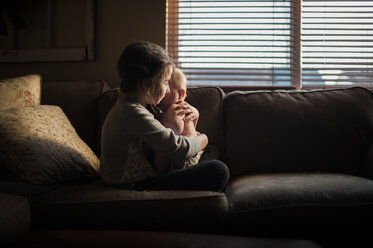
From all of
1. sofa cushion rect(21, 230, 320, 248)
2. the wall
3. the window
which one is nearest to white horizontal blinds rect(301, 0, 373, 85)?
the window

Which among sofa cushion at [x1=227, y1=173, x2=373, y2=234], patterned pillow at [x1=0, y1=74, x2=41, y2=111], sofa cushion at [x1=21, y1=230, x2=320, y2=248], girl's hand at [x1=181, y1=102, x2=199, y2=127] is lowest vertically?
sofa cushion at [x1=21, y1=230, x2=320, y2=248]

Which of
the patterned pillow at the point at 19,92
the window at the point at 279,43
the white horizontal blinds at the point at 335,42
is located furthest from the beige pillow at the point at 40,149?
the white horizontal blinds at the point at 335,42

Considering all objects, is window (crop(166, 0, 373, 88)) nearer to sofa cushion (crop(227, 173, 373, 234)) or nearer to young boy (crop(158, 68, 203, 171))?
young boy (crop(158, 68, 203, 171))

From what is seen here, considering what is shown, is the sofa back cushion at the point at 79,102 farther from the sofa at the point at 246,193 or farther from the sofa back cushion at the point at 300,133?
the sofa back cushion at the point at 300,133

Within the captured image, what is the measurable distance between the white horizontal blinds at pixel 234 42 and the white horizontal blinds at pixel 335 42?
0.14 m

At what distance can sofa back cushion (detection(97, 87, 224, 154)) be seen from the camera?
1.96 metres

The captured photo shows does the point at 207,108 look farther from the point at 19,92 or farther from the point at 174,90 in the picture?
the point at 19,92

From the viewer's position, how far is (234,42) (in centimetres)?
259

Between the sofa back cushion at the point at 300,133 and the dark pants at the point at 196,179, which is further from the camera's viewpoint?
the sofa back cushion at the point at 300,133

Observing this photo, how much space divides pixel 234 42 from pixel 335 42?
0.75m

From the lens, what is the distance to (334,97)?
194 cm

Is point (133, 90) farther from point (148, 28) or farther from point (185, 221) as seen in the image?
point (148, 28)

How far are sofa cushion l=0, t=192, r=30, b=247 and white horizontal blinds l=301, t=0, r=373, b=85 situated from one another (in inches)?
81.2

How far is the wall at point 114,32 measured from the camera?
8.30ft
